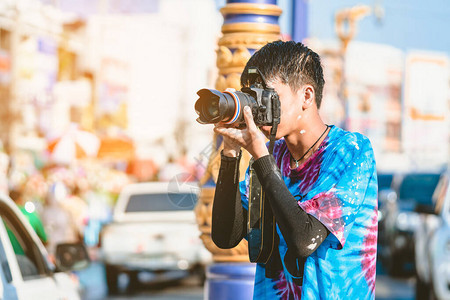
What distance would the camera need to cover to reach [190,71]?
67875mm

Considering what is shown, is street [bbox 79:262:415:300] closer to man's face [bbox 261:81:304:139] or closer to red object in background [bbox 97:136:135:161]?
red object in background [bbox 97:136:135:161]

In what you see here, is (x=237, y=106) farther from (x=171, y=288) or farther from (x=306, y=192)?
(x=171, y=288)

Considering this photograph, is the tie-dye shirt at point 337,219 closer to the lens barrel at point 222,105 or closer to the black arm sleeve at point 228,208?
the black arm sleeve at point 228,208

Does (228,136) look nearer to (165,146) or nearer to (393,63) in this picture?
(165,146)

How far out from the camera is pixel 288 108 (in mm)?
2771

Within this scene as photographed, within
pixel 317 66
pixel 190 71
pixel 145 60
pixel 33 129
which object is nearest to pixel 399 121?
pixel 190 71

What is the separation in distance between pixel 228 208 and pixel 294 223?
1.32 feet

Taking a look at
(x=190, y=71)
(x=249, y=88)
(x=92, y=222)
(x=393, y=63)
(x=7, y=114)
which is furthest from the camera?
(x=393, y=63)

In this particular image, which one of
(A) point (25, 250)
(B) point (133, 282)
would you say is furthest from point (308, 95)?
(B) point (133, 282)

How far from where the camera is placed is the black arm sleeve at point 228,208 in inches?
113

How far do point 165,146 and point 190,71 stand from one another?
719cm

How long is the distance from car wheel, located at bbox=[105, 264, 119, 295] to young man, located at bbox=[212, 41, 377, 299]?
37.7 feet

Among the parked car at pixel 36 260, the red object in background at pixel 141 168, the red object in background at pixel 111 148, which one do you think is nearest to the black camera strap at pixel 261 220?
the parked car at pixel 36 260

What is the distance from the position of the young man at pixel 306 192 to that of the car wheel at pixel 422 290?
9062 millimetres
